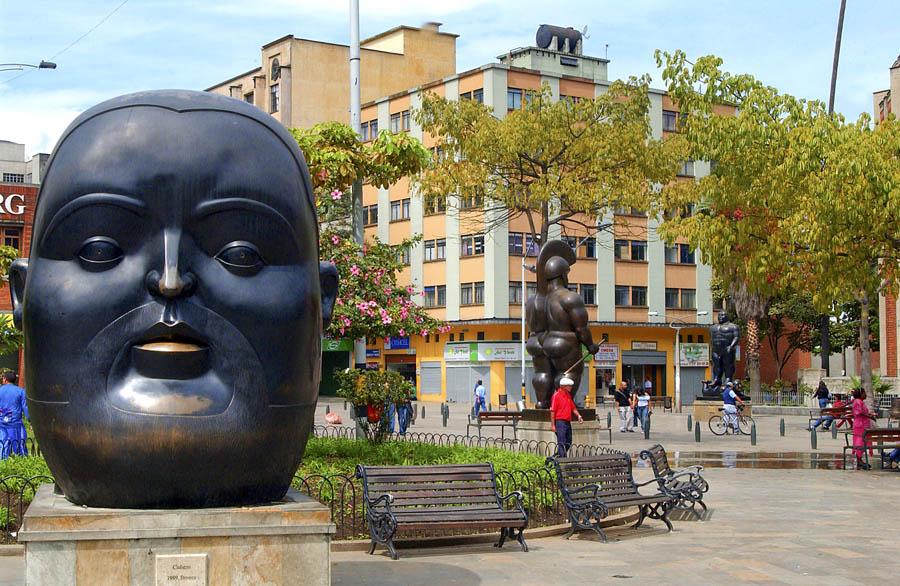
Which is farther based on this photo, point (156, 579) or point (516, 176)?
point (516, 176)

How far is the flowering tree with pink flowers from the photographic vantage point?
627 inches

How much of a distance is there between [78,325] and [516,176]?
25453 mm

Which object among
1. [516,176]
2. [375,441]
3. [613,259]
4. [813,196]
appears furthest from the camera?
[613,259]

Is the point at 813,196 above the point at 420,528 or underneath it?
above

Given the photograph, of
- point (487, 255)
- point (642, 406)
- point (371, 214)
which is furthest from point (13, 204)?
point (642, 406)

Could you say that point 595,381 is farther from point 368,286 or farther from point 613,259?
point 368,286

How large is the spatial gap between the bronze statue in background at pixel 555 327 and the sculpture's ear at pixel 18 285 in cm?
1514

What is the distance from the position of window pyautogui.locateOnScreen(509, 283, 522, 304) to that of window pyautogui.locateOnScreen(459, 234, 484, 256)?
7.49ft

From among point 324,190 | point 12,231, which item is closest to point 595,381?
point 12,231

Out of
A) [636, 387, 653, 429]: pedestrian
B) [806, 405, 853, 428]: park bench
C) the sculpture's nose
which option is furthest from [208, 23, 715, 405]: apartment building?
the sculpture's nose

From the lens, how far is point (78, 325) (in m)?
6.53

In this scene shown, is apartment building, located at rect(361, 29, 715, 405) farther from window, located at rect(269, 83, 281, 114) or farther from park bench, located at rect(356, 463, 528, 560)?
park bench, located at rect(356, 463, 528, 560)

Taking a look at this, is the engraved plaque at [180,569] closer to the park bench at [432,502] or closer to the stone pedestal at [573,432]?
the park bench at [432,502]

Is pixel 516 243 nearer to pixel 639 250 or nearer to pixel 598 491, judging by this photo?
pixel 639 250
